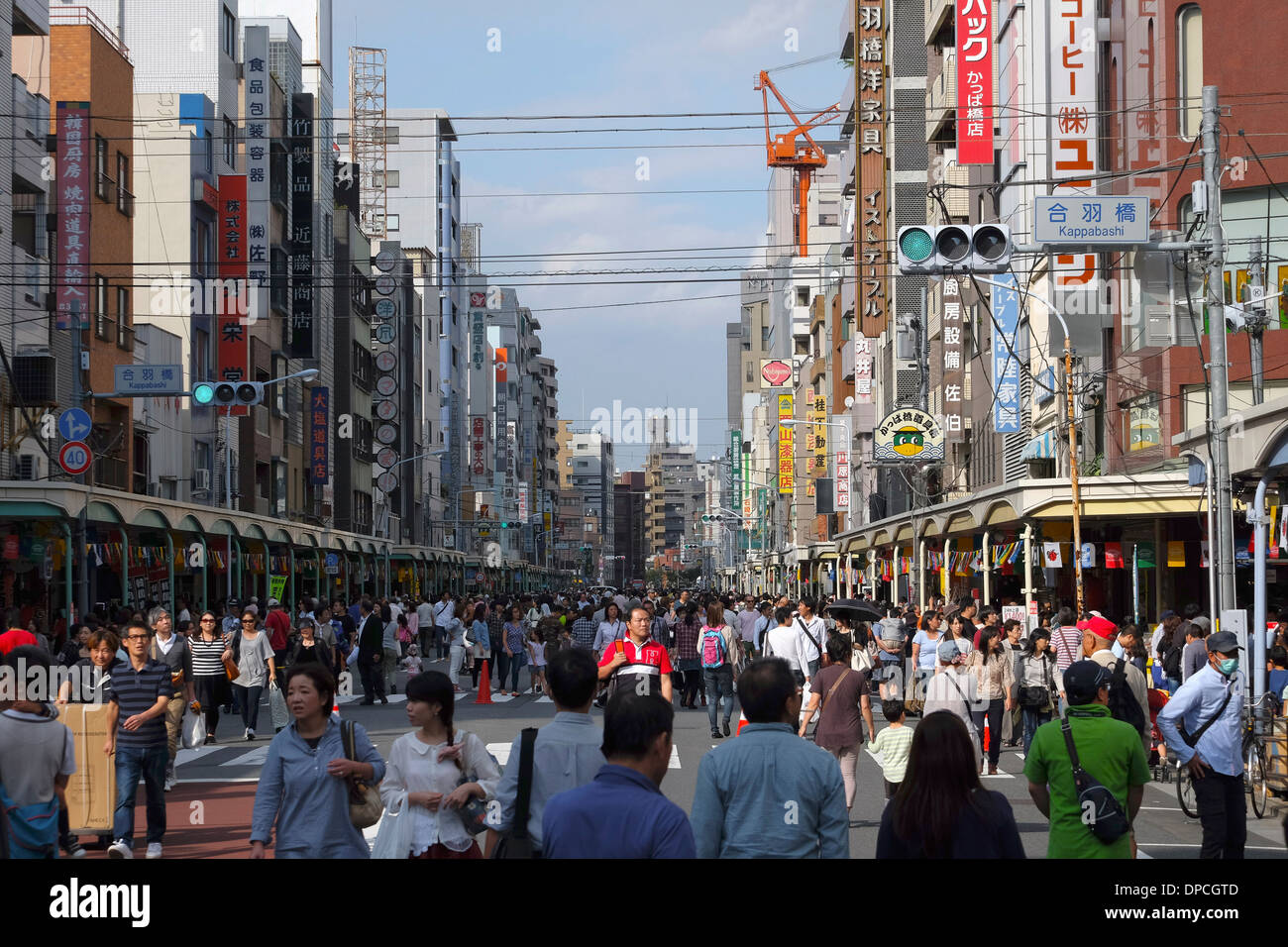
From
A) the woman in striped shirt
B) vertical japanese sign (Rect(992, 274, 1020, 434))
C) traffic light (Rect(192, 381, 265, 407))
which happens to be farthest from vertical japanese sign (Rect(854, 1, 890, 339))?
the woman in striped shirt

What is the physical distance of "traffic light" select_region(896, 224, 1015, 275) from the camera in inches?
620

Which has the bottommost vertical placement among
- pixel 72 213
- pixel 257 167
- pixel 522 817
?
pixel 522 817

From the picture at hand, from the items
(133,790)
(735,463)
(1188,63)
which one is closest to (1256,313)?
(1188,63)

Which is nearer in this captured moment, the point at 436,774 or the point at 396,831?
the point at 396,831

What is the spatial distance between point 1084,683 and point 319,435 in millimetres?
58335

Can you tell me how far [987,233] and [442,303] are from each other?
95.3 m

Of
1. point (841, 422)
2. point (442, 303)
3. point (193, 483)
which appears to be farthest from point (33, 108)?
point (442, 303)

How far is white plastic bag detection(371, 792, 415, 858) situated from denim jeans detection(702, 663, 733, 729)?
1276 cm

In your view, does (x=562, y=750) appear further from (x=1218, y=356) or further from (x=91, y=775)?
(x=1218, y=356)

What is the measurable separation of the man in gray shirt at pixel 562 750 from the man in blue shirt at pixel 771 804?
705mm

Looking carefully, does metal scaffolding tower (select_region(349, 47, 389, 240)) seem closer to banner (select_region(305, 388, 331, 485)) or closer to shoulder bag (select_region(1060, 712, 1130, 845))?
banner (select_region(305, 388, 331, 485))

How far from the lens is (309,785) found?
644 cm

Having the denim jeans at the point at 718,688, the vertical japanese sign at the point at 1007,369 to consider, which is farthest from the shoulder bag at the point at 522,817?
the vertical japanese sign at the point at 1007,369

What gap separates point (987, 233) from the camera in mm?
15734
